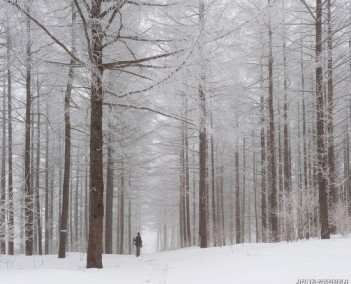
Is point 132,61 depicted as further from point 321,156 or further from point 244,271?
point 321,156

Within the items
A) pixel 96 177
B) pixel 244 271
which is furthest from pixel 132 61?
pixel 244 271

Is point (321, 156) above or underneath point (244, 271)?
above

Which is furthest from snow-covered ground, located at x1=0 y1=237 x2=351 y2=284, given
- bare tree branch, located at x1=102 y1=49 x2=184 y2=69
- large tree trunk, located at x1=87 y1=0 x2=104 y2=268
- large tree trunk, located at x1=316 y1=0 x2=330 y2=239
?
bare tree branch, located at x1=102 y1=49 x2=184 y2=69

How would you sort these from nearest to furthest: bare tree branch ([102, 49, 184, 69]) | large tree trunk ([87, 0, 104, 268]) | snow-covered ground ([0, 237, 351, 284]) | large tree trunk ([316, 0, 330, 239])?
1. snow-covered ground ([0, 237, 351, 284])
2. bare tree branch ([102, 49, 184, 69])
3. large tree trunk ([87, 0, 104, 268])
4. large tree trunk ([316, 0, 330, 239])

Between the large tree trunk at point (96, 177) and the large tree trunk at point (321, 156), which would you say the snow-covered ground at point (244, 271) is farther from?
the large tree trunk at point (321, 156)

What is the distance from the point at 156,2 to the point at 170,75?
2.06 m

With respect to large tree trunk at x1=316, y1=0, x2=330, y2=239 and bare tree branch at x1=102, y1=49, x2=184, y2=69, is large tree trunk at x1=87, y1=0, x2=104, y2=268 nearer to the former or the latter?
bare tree branch at x1=102, y1=49, x2=184, y2=69

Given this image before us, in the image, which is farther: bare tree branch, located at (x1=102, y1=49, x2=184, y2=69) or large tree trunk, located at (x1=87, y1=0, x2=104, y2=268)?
large tree trunk, located at (x1=87, y1=0, x2=104, y2=268)

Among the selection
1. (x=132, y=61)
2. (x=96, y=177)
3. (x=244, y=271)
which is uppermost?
(x=132, y=61)

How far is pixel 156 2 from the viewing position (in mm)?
8672

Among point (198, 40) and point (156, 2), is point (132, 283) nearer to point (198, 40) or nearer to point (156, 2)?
point (198, 40)

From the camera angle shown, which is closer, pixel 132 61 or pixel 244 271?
pixel 244 271

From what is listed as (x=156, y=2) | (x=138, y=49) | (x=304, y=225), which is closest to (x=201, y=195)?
(x=304, y=225)

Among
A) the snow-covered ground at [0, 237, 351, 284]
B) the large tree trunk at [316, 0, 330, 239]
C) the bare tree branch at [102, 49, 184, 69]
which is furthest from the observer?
the large tree trunk at [316, 0, 330, 239]
